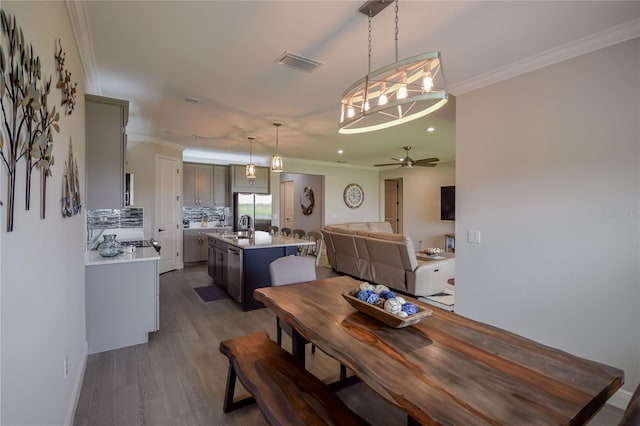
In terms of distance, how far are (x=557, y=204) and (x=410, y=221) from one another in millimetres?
6361

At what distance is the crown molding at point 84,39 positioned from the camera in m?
1.91

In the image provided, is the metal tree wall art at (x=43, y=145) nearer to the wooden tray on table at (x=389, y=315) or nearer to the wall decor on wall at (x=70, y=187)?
the wall decor on wall at (x=70, y=187)

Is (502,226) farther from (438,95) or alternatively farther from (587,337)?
(438,95)

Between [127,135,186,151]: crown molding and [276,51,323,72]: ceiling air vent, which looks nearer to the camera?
Answer: [276,51,323,72]: ceiling air vent

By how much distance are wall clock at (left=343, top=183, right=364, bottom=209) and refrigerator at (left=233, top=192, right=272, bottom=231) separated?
253 centimetres

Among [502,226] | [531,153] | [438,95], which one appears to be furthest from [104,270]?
[531,153]

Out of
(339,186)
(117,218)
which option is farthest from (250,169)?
(339,186)

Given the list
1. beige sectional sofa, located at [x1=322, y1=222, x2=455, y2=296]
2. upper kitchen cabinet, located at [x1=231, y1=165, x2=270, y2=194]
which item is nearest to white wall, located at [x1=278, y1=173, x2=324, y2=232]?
upper kitchen cabinet, located at [x1=231, y1=165, x2=270, y2=194]

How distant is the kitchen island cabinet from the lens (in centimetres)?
280

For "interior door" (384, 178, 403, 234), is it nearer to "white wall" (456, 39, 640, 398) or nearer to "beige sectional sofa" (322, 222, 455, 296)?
"beige sectional sofa" (322, 222, 455, 296)

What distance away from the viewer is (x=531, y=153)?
2594 millimetres

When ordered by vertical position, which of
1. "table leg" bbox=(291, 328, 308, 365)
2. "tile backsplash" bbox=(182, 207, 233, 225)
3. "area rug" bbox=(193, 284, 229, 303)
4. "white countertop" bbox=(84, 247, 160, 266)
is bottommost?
"area rug" bbox=(193, 284, 229, 303)

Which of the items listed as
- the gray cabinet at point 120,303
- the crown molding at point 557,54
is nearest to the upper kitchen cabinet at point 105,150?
the gray cabinet at point 120,303

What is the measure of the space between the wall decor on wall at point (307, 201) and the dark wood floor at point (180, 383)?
569 centimetres
